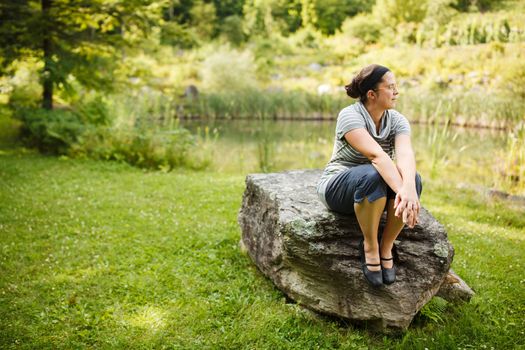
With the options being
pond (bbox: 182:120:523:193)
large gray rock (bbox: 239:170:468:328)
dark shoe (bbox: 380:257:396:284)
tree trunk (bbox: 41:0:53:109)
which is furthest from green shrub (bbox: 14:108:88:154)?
dark shoe (bbox: 380:257:396:284)

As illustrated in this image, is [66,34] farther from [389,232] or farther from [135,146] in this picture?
[389,232]

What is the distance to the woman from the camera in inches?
111

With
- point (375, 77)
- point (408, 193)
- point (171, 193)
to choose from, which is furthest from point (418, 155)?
point (408, 193)

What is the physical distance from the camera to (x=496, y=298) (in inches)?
141

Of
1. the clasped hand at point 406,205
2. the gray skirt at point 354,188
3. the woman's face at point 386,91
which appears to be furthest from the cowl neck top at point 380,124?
the clasped hand at point 406,205

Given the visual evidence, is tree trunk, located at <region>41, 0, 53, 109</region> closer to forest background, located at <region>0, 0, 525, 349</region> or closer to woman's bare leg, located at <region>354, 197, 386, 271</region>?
forest background, located at <region>0, 0, 525, 349</region>

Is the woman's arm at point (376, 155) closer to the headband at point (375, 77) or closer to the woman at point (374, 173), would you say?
the woman at point (374, 173)

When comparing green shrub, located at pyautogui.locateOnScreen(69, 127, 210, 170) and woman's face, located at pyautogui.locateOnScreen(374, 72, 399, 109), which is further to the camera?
green shrub, located at pyautogui.locateOnScreen(69, 127, 210, 170)

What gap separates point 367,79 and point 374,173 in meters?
0.80

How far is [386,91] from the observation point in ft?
10.4

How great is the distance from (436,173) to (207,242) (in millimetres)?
5853

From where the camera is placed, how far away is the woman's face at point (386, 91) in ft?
10.3

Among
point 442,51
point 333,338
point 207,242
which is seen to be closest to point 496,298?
point 333,338

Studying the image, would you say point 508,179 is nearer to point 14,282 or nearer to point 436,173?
point 436,173
